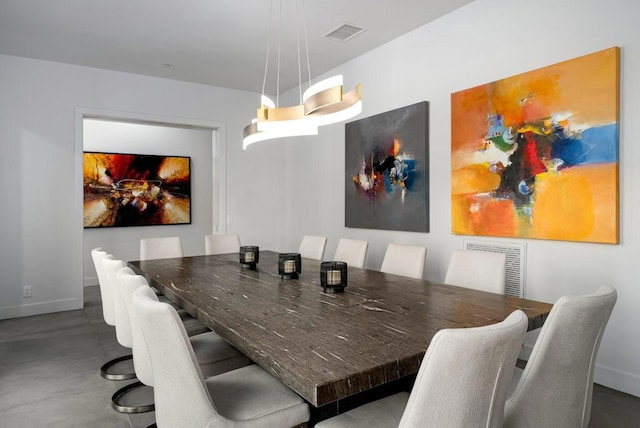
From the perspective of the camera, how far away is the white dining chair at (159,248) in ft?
13.1

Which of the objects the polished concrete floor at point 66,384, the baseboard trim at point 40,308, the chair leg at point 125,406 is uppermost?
the baseboard trim at point 40,308

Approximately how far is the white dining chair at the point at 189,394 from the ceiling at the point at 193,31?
291 centimetres

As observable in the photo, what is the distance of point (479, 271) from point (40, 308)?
4819 millimetres

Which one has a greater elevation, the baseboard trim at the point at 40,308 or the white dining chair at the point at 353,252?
the white dining chair at the point at 353,252

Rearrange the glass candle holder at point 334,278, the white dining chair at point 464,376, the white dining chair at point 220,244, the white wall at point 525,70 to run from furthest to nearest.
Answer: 1. the white dining chair at point 220,244
2. the white wall at point 525,70
3. the glass candle holder at point 334,278
4. the white dining chair at point 464,376

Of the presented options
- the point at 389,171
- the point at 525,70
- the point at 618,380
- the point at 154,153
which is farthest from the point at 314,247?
the point at 154,153

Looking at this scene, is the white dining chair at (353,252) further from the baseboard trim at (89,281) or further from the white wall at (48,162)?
the baseboard trim at (89,281)

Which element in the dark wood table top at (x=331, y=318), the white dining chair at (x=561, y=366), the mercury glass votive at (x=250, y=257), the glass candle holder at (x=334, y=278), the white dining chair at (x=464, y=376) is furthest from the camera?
the mercury glass votive at (x=250, y=257)

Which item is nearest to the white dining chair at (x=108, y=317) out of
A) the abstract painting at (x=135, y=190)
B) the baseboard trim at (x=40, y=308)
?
the baseboard trim at (x=40, y=308)

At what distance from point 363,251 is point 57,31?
3.58 m

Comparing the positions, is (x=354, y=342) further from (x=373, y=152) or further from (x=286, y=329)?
(x=373, y=152)

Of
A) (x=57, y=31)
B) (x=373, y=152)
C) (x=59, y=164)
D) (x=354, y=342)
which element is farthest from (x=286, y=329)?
(x=59, y=164)

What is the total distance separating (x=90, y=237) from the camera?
6152mm

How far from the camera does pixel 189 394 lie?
51.6 inches
